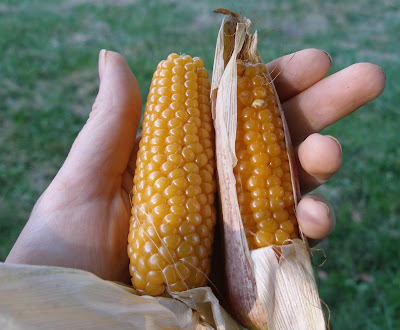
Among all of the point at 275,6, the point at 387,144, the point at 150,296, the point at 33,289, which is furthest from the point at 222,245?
the point at 275,6

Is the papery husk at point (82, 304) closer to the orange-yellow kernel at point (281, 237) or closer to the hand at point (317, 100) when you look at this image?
the orange-yellow kernel at point (281, 237)

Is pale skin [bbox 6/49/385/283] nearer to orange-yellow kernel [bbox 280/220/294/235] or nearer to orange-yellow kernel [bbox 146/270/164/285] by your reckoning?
orange-yellow kernel [bbox 280/220/294/235]

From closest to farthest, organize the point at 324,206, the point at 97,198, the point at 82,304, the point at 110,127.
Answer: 1. the point at 82,304
2. the point at 324,206
3. the point at 97,198
4. the point at 110,127

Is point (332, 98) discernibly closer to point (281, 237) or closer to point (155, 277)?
point (281, 237)

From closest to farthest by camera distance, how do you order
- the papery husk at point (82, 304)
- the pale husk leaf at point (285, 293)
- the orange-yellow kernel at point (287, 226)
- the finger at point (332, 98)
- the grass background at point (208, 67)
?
the papery husk at point (82, 304) → the pale husk leaf at point (285, 293) → the orange-yellow kernel at point (287, 226) → the finger at point (332, 98) → the grass background at point (208, 67)

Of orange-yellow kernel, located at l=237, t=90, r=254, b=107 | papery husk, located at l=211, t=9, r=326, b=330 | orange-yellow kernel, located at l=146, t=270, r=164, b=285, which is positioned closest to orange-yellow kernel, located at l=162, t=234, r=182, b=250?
orange-yellow kernel, located at l=146, t=270, r=164, b=285

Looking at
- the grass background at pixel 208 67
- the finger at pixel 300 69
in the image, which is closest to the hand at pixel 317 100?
the finger at pixel 300 69

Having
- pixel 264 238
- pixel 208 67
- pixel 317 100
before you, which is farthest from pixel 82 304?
pixel 208 67
